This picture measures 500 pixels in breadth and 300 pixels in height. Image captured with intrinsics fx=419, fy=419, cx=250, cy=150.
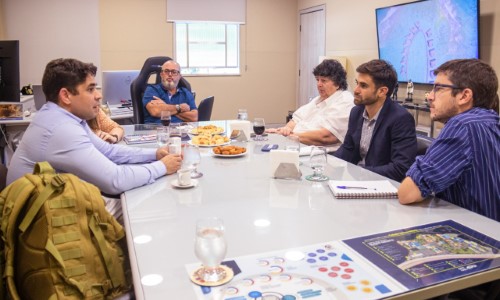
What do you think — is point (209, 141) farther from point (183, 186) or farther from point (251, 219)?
point (251, 219)

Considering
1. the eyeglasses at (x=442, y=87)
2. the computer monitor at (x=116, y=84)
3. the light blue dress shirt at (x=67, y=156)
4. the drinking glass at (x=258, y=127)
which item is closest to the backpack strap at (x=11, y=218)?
the light blue dress shirt at (x=67, y=156)

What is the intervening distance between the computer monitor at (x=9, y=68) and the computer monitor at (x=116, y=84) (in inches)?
44.3

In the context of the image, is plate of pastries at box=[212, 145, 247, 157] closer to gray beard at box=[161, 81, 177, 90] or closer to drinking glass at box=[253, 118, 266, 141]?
drinking glass at box=[253, 118, 266, 141]

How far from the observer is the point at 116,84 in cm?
457

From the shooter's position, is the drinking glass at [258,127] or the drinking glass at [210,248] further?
the drinking glass at [258,127]

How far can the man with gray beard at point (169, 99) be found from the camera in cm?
371

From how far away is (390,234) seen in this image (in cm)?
131

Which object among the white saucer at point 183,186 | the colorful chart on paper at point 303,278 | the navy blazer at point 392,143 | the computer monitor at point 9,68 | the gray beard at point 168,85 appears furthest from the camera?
the gray beard at point 168,85

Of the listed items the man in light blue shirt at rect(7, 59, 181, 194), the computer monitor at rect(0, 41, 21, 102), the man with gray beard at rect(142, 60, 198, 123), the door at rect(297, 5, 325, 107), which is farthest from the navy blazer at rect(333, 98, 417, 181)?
the door at rect(297, 5, 325, 107)

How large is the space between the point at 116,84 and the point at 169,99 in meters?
1.01

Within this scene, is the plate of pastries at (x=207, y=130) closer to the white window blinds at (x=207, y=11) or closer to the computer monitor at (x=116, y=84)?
the computer monitor at (x=116, y=84)

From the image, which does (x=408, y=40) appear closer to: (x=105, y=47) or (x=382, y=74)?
(x=382, y=74)

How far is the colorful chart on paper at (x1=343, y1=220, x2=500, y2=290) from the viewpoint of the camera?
1079 mm

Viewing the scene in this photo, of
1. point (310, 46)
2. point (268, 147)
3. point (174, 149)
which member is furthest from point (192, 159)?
point (310, 46)
